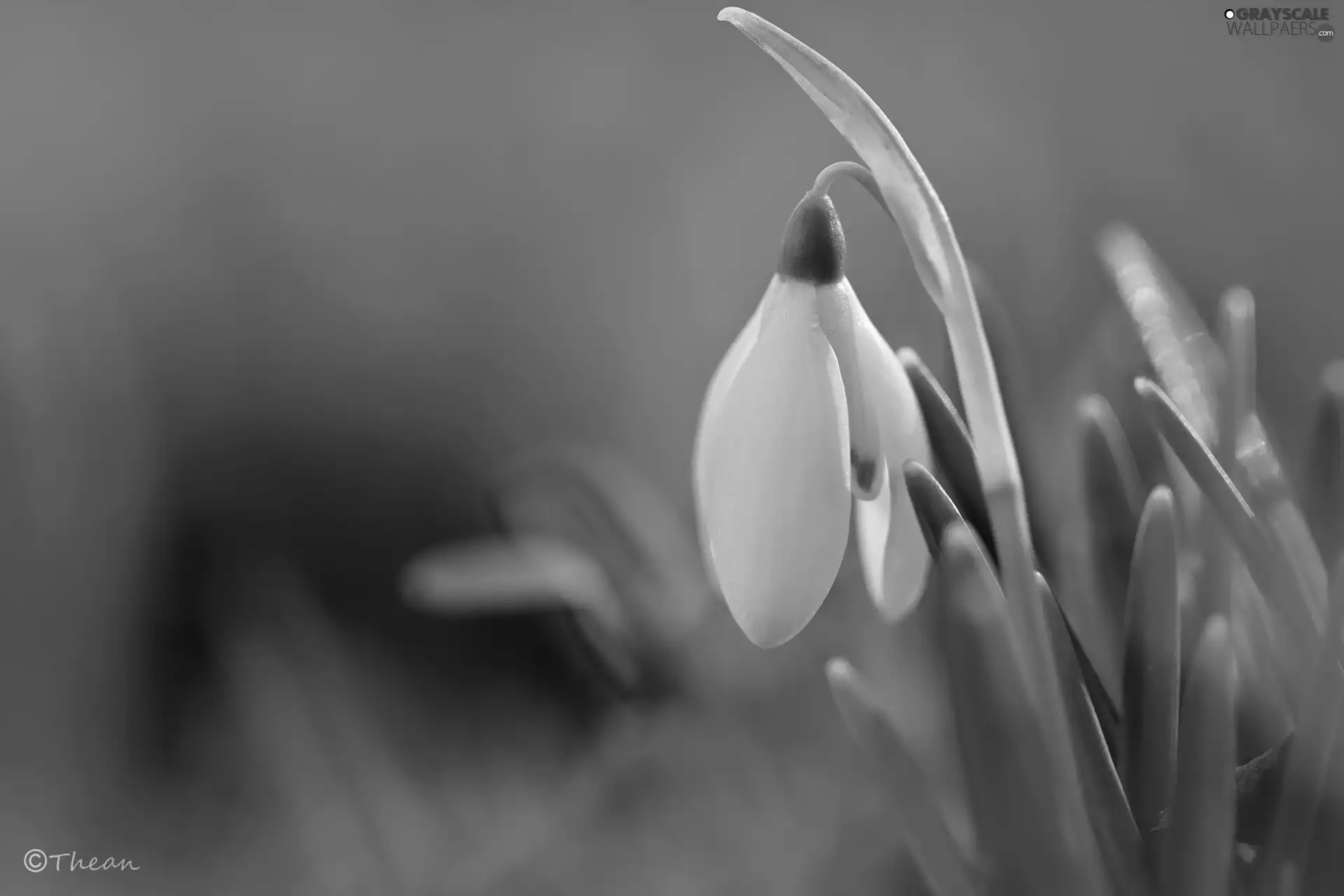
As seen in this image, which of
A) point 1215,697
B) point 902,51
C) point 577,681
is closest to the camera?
point 1215,697

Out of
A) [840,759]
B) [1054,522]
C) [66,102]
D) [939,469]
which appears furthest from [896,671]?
[66,102]

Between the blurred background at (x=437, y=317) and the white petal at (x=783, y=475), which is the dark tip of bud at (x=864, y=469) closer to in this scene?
the white petal at (x=783, y=475)

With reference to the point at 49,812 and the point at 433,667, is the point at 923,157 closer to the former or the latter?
the point at 433,667

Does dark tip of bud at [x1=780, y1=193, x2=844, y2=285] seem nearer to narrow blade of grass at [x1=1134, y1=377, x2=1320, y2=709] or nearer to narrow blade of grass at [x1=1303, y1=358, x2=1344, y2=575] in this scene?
narrow blade of grass at [x1=1134, y1=377, x2=1320, y2=709]

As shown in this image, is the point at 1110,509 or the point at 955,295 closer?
the point at 955,295

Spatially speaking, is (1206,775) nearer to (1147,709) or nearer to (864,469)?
(1147,709)

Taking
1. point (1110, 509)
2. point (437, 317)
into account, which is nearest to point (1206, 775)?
point (1110, 509)
